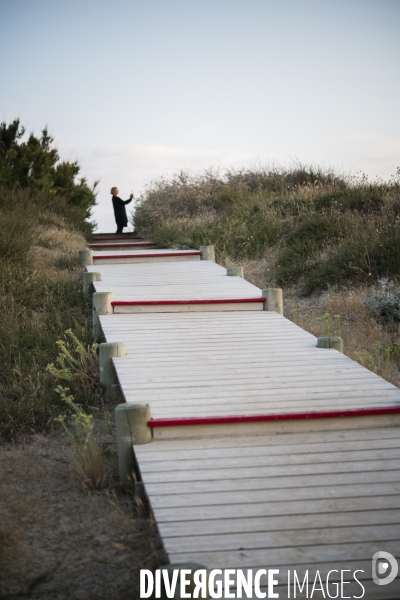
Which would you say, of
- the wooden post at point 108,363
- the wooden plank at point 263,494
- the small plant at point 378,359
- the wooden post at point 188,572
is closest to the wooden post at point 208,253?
the small plant at point 378,359

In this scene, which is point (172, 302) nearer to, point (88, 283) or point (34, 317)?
point (34, 317)

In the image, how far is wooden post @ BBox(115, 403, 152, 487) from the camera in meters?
3.95

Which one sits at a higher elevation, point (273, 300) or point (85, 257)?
point (85, 257)

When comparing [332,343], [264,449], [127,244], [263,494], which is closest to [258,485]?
[263,494]

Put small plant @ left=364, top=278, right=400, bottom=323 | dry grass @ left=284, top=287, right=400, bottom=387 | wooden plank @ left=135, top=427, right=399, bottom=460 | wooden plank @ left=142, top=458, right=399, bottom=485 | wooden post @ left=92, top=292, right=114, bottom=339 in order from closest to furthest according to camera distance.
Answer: wooden plank @ left=142, top=458, right=399, bottom=485, wooden plank @ left=135, top=427, right=399, bottom=460, dry grass @ left=284, top=287, right=400, bottom=387, wooden post @ left=92, top=292, right=114, bottom=339, small plant @ left=364, top=278, right=400, bottom=323

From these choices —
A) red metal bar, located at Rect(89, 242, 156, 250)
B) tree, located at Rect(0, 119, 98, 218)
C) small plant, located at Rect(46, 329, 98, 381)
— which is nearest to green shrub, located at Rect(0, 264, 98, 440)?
small plant, located at Rect(46, 329, 98, 381)

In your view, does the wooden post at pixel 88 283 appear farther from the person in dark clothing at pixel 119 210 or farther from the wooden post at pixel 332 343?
the person in dark clothing at pixel 119 210

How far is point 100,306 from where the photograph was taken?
7.21m

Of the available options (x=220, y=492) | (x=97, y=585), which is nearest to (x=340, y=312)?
(x=220, y=492)

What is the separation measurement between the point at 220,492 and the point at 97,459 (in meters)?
1.07

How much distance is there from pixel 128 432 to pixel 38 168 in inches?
619

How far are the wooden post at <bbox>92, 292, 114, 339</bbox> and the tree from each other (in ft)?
34.3

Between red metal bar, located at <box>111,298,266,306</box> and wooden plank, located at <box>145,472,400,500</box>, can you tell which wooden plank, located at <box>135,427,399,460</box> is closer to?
wooden plank, located at <box>145,472,400,500</box>

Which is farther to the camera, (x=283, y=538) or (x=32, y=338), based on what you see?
(x=32, y=338)
